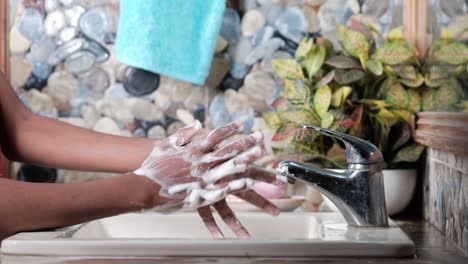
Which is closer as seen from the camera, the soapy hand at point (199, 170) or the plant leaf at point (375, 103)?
the soapy hand at point (199, 170)

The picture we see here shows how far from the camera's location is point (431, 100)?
1665mm

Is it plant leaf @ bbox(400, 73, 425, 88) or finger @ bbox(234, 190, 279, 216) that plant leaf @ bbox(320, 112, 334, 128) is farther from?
finger @ bbox(234, 190, 279, 216)

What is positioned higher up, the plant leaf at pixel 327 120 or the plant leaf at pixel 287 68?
the plant leaf at pixel 287 68

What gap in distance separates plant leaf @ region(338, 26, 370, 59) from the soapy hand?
58 centimetres

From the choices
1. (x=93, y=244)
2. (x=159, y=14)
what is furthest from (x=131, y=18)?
(x=93, y=244)

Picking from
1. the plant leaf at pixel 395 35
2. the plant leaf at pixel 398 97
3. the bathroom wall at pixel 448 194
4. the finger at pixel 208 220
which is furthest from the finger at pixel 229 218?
the plant leaf at pixel 395 35

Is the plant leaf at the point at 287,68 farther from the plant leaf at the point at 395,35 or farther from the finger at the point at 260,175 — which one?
the finger at the point at 260,175

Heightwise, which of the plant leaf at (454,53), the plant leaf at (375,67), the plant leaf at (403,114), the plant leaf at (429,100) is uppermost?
the plant leaf at (454,53)

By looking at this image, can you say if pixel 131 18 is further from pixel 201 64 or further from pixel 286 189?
pixel 286 189

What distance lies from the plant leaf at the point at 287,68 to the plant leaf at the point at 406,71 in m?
0.25

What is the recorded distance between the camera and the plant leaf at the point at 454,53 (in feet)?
3.74

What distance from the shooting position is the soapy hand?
4.18ft

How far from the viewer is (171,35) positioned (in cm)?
192

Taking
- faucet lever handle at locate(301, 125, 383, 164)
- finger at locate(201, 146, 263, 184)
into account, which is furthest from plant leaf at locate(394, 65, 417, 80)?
finger at locate(201, 146, 263, 184)
